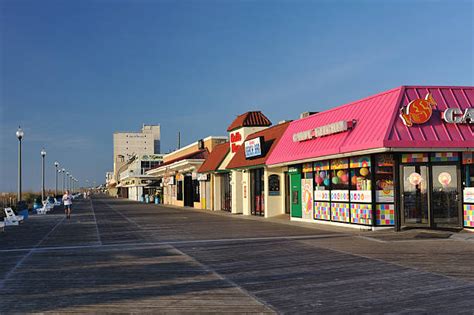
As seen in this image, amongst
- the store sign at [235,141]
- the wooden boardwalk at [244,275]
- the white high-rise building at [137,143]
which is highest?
the white high-rise building at [137,143]

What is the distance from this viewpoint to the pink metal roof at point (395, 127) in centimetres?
1730

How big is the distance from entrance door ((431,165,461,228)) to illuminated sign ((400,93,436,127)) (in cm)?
198

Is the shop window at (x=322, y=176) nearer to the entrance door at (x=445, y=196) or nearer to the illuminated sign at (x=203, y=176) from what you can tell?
the entrance door at (x=445, y=196)

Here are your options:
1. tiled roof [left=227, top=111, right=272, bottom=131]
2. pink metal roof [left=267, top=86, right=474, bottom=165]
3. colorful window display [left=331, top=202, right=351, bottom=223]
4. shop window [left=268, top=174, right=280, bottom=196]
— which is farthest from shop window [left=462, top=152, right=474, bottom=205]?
tiled roof [left=227, top=111, right=272, bottom=131]

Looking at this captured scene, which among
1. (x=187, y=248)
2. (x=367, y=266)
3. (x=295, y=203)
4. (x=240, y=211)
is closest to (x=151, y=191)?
(x=240, y=211)

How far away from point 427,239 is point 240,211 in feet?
68.3

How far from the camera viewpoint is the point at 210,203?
43.8 m

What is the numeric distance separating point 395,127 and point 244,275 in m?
9.14

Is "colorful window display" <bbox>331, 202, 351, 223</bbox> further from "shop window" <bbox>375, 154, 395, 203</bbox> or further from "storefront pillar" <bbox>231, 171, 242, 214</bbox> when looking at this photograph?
"storefront pillar" <bbox>231, 171, 242, 214</bbox>

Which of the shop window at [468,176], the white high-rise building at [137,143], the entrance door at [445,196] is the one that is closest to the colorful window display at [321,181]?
the entrance door at [445,196]

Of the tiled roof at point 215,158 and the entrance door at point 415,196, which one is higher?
the tiled roof at point 215,158

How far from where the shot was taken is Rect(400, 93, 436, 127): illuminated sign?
1762 centimetres

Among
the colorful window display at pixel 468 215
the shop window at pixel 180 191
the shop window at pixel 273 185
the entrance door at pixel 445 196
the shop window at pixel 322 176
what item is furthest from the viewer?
the shop window at pixel 180 191

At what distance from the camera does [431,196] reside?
730 inches
